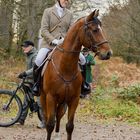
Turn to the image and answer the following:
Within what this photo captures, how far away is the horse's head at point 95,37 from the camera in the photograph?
725cm

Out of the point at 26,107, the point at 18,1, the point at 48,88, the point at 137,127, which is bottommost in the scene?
the point at 137,127

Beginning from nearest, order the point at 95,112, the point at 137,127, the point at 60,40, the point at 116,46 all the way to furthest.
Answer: the point at 60,40, the point at 137,127, the point at 95,112, the point at 116,46

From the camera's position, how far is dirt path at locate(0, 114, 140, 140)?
10.1 m

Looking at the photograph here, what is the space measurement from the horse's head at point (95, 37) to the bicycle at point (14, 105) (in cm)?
377

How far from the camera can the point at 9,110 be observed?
37.6 ft

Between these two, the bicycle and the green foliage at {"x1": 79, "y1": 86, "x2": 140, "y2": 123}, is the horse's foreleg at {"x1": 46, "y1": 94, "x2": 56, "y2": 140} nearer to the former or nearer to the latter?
the bicycle

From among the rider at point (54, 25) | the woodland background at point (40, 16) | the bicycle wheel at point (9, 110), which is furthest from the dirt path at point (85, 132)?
the woodland background at point (40, 16)

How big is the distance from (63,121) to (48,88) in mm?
5004

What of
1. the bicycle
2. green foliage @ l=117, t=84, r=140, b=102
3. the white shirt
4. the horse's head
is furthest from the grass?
the horse's head

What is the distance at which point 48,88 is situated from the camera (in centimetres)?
808

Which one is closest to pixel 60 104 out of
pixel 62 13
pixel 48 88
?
pixel 48 88

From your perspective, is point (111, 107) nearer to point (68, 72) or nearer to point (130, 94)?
point (130, 94)

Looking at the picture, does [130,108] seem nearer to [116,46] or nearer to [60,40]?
[60,40]

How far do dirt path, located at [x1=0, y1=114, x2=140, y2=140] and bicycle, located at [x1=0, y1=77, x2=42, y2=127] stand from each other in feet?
0.85
